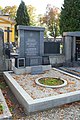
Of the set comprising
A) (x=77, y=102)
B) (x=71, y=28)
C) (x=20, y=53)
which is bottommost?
(x=77, y=102)

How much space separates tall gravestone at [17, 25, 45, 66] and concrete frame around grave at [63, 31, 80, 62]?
260cm

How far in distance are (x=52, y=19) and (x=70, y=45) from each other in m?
27.6

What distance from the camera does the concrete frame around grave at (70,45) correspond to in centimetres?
1092

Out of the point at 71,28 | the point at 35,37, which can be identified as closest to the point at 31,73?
the point at 35,37

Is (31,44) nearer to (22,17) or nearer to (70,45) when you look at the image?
(70,45)

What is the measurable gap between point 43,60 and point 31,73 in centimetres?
137

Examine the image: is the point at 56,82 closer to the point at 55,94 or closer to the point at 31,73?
the point at 55,94

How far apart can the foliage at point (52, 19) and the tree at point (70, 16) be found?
1737 centimetres

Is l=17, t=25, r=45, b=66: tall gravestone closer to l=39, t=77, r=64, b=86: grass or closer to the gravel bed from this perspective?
the gravel bed

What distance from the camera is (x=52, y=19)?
37.3 metres

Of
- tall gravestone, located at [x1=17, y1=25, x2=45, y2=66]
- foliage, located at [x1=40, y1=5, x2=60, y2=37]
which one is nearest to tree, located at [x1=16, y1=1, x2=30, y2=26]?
foliage, located at [x1=40, y1=5, x2=60, y2=37]

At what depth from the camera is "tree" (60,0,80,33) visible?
1912 cm

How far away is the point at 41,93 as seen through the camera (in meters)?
5.35

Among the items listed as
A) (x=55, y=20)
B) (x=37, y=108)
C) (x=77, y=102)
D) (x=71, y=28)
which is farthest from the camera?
(x=55, y=20)
